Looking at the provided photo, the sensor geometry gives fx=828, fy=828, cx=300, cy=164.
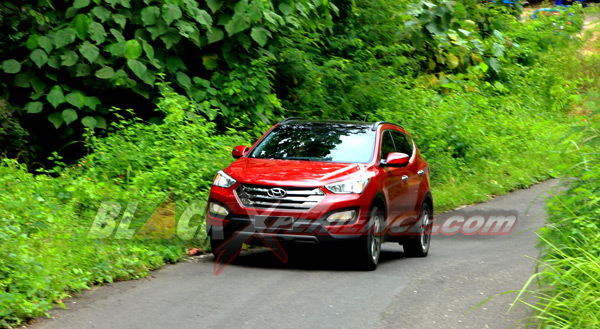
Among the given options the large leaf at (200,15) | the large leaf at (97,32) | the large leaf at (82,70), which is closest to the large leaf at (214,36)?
the large leaf at (200,15)

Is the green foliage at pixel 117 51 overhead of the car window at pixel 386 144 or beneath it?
overhead

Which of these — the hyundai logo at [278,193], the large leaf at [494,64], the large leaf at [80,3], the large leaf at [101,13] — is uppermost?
the large leaf at [80,3]

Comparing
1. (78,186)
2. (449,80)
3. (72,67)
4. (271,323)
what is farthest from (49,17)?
(449,80)

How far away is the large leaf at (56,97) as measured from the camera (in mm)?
13602

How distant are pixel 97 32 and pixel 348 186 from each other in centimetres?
577

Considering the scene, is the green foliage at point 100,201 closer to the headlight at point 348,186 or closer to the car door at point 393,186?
the headlight at point 348,186

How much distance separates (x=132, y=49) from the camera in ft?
45.1

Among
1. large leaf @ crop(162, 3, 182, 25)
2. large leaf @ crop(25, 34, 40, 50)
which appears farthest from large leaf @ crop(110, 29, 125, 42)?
large leaf @ crop(25, 34, 40, 50)

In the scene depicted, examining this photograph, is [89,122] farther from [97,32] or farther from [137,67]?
[97,32]

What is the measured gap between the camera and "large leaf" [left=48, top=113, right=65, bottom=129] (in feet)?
44.8

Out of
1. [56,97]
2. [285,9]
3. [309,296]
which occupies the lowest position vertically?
[309,296]

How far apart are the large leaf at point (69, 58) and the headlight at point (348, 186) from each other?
19.2ft

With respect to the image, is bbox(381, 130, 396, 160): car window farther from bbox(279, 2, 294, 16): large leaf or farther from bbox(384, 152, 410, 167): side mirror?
bbox(279, 2, 294, 16): large leaf

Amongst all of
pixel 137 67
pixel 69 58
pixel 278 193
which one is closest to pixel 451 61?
pixel 137 67
